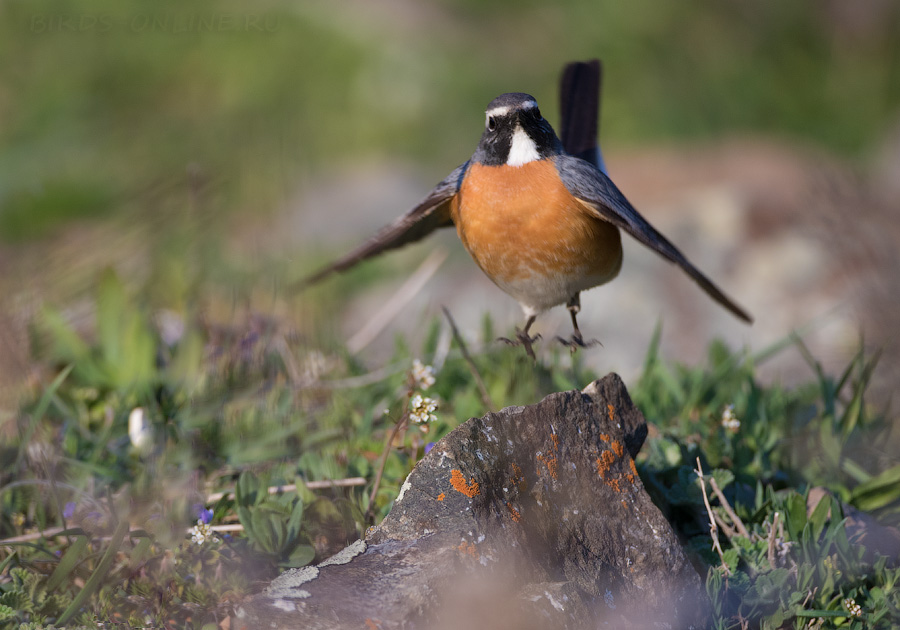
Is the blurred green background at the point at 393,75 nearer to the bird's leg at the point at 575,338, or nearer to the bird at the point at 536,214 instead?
the bird's leg at the point at 575,338

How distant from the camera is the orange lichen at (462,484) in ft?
8.96

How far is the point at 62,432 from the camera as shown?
157 inches

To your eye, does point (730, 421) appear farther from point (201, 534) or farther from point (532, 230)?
point (201, 534)

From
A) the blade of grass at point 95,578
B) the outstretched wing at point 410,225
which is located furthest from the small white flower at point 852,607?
the blade of grass at point 95,578

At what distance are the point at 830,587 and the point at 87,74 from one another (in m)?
11.0

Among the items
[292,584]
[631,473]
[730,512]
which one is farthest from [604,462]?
[292,584]

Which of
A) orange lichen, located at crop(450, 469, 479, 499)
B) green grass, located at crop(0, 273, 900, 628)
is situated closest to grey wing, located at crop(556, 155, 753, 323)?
green grass, located at crop(0, 273, 900, 628)

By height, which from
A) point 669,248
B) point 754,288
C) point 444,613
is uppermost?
point 669,248

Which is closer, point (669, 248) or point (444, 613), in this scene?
point (444, 613)

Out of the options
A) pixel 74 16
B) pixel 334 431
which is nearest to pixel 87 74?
pixel 74 16

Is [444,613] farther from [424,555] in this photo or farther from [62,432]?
[62,432]

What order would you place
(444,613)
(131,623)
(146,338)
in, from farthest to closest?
(146,338) < (131,623) < (444,613)

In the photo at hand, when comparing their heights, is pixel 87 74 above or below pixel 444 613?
above

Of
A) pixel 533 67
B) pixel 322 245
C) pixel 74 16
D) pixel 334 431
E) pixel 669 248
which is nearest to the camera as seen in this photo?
pixel 669 248
